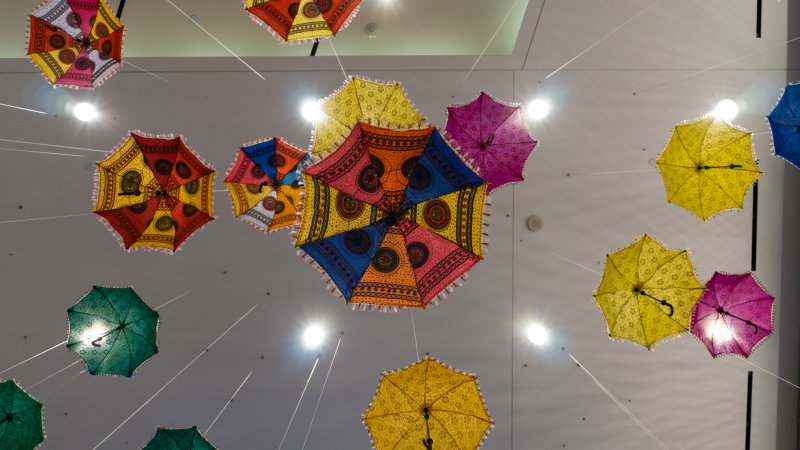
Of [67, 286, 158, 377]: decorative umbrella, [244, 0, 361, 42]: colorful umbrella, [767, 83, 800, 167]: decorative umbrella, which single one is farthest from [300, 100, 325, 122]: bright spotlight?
[767, 83, 800, 167]: decorative umbrella

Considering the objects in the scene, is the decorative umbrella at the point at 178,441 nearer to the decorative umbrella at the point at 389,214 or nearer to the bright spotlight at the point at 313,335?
the bright spotlight at the point at 313,335

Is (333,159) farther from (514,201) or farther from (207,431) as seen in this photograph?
(207,431)

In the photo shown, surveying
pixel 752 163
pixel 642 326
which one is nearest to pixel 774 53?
pixel 752 163

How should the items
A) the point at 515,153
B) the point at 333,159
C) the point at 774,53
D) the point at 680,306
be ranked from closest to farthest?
the point at 333,159, the point at 680,306, the point at 515,153, the point at 774,53

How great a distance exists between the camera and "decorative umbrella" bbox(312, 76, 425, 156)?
5.49m

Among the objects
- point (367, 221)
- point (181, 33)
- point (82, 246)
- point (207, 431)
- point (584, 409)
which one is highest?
point (181, 33)

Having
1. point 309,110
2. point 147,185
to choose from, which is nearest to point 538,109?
point 309,110

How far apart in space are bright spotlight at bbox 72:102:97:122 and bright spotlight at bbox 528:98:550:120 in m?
5.80

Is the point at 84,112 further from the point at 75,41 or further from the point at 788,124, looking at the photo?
the point at 788,124

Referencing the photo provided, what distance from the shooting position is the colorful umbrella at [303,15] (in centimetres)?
500

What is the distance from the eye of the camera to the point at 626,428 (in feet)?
22.8

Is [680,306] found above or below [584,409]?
above

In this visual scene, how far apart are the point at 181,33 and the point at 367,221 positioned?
436 centimetres

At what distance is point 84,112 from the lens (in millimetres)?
6574
